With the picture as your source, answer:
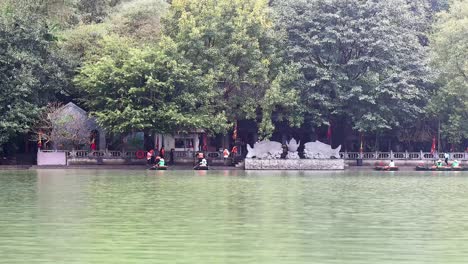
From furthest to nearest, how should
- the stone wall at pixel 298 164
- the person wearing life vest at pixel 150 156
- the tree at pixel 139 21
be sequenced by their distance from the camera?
the tree at pixel 139 21, the person wearing life vest at pixel 150 156, the stone wall at pixel 298 164

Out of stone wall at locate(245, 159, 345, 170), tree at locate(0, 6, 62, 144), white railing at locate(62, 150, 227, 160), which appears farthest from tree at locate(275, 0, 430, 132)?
tree at locate(0, 6, 62, 144)

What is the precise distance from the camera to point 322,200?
22.2m

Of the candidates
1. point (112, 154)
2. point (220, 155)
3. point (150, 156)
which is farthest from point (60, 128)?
point (220, 155)

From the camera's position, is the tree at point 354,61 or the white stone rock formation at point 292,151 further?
the tree at point 354,61

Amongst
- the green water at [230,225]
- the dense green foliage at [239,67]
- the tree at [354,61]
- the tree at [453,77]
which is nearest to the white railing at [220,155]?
the dense green foliage at [239,67]

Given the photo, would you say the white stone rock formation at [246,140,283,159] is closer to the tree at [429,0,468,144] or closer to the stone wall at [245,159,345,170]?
the stone wall at [245,159,345,170]

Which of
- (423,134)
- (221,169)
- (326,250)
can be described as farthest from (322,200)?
(423,134)

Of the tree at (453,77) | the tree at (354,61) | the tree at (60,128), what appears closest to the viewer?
the tree at (60,128)

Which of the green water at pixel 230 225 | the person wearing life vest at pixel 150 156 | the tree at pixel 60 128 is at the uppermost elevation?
the tree at pixel 60 128

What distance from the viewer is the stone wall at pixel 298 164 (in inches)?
1794

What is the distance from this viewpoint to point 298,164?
152 ft

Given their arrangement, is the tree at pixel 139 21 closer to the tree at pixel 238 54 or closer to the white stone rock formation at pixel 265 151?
the tree at pixel 238 54

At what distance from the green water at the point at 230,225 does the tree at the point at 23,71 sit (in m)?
17.6

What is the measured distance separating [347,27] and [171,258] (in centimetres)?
3742
